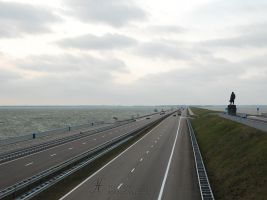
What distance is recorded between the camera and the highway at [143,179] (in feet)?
90.1

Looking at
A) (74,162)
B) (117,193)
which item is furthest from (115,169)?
(117,193)

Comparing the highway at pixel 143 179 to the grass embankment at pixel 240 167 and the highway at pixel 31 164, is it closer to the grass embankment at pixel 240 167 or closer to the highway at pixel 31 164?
the grass embankment at pixel 240 167

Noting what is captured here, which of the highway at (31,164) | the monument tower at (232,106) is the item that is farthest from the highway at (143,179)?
the monument tower at (232,106)

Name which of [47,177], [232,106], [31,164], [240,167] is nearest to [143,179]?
[47,177]

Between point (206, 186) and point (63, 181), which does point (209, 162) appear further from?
point (63, 181)

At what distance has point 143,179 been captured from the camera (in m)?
33.3

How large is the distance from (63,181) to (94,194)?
5.46 meters

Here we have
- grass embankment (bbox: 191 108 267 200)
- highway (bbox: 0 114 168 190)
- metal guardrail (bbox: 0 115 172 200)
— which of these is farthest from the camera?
highway (bbox: 0 114 168 190)

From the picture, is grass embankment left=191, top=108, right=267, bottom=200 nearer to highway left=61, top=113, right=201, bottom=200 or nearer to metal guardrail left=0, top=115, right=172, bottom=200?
highway left=61, top=113, right=201, bottom=200

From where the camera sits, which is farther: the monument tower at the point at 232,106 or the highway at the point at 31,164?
the monument tower at the point at 232,106

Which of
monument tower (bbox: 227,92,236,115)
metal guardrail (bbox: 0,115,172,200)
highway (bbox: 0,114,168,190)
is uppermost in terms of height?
monument tower (bbox: 227,92,236,115)

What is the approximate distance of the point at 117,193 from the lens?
28094 mm

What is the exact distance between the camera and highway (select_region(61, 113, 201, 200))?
90.1 ft

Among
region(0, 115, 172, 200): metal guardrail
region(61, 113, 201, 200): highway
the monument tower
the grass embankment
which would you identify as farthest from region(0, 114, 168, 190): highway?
the monument tower
